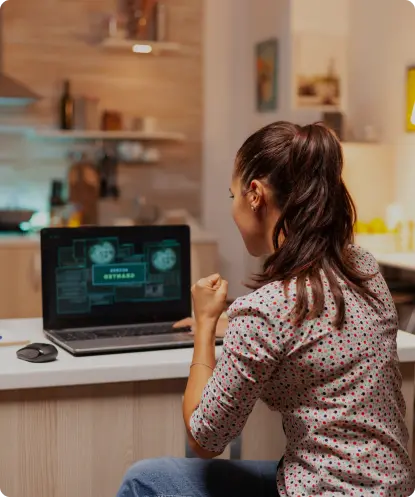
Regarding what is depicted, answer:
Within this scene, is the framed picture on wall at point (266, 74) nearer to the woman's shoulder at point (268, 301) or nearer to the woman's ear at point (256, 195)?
the woman's ear at point (256, 195)

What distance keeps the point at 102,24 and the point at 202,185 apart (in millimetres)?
1212

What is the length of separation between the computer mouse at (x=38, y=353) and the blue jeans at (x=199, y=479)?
13.5 inches

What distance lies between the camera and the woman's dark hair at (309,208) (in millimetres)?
1473

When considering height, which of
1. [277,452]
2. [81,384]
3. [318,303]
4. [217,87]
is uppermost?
[217,87]

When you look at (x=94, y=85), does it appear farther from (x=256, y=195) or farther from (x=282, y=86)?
(x=256, y=195)

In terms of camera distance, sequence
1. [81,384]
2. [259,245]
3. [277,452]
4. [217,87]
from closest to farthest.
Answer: [259,245] → [81,384] → [277,452] → [217,87]

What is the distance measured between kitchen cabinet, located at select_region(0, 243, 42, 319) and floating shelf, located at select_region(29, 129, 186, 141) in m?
0.79

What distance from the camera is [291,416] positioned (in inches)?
58.2

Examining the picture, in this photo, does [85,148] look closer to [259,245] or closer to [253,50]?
[253,50]

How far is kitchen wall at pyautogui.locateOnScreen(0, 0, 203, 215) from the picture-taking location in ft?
16.9

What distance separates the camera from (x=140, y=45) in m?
5.23

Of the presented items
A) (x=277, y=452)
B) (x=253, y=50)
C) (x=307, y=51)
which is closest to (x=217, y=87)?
(x=253, y=50)

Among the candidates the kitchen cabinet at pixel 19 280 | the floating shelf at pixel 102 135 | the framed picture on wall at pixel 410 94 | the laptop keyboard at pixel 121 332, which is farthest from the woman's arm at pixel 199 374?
the floating shelf at pixel 102 135

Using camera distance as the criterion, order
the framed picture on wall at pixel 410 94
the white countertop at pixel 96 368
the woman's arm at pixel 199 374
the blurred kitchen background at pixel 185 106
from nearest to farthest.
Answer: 1. the woman's arm at pixel 199 374
2. the white countertop at pixel 96 368
3. the framed picture on wall at pixel 410 94
4. the blurred kitchen background at pixel 185 106
